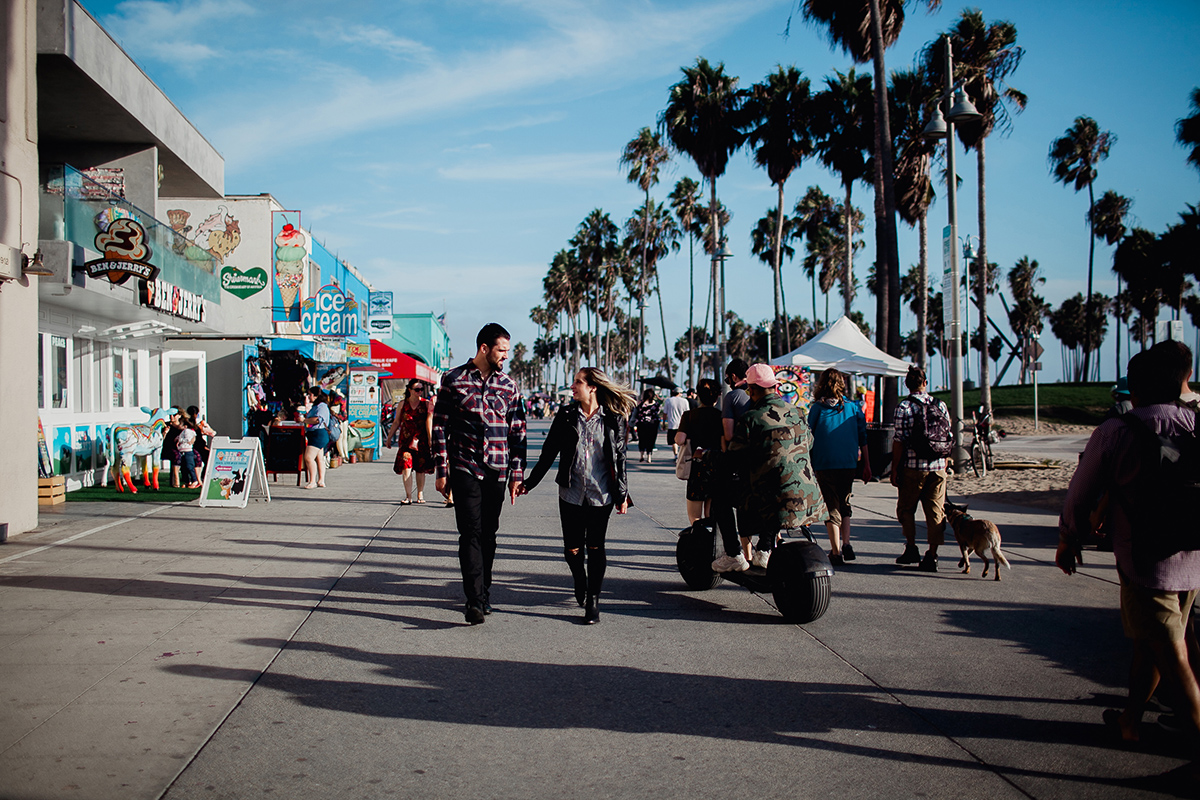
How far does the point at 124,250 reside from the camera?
500 inches

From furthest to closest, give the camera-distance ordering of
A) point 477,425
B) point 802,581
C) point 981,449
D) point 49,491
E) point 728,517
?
point 981,449, point 49,491, point 728,517, point 477,425, point 802,581

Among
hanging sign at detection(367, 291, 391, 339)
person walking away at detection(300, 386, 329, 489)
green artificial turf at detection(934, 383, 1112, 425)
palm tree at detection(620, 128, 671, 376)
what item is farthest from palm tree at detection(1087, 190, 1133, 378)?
person walking away at detection(300, 386, 329, 489)

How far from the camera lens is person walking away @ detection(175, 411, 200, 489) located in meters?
14.3

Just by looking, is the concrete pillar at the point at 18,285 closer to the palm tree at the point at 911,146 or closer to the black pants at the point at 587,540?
the black pants at the point at 587,540

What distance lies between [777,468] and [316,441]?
11.2m

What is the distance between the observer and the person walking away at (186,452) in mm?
14273

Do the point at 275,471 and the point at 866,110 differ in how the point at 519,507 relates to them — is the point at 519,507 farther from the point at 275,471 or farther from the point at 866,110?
the point at 866,110

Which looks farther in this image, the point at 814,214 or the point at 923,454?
the point at 814,214

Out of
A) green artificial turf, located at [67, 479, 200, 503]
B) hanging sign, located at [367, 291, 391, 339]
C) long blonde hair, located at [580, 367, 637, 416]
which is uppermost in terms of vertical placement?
hanging sign, located at [367, 291, 391, 339]

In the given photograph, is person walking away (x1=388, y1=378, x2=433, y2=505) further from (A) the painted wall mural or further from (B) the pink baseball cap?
(A) the painted wall mural

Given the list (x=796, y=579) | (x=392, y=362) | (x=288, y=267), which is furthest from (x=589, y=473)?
(x=288, y=267)

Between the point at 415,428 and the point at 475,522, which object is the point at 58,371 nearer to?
the point at 415,428

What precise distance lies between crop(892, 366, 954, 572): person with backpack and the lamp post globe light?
6100mm

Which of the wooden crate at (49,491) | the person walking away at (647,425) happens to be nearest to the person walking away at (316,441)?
the wooden crate at (49,491)
